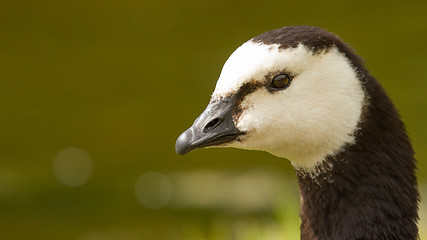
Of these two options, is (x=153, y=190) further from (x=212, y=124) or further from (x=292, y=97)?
(x=292, y=97)

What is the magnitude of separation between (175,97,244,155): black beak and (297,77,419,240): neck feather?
41 cm

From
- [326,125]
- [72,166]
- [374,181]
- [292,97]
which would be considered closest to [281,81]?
[292,97]

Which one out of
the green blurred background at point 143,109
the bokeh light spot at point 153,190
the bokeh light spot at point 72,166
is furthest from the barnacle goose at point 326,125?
the bokeh light spot at point 72,166

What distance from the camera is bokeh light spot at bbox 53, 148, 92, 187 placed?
793cm

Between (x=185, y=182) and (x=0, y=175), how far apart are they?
1763mm

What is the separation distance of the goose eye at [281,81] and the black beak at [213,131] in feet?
0.64

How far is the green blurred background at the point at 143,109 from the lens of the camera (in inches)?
291

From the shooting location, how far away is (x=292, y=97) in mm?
3375

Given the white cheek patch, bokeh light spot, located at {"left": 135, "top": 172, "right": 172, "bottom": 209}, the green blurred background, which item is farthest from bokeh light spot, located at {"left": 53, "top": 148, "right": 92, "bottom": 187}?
the white cheek patch

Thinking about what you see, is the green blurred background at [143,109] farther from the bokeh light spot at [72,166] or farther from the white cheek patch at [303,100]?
the white cheek patch at [303,100]

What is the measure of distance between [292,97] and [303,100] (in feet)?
0.15

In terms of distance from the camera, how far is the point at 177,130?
27.1 feet

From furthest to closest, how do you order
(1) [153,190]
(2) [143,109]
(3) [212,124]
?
(2) [143,109] → (1) [153,190] → (3) [212,124]

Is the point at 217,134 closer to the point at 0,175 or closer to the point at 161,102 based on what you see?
the point at 0,175
